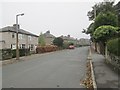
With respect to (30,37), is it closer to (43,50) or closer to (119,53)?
(43,50)

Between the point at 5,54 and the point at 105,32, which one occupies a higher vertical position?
the point at 105,32

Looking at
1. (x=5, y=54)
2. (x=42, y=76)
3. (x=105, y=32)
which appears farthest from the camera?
(x=5, y=54)

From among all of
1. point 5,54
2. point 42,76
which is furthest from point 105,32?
point 5,54

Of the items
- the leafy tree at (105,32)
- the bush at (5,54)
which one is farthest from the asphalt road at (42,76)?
the bush at (5,54)

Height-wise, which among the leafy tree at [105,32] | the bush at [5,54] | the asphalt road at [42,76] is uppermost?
the leafy tree at [105,32]

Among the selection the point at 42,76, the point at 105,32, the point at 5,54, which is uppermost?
the point at 105,32

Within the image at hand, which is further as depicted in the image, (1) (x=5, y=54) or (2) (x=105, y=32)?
(1) (x=5, y=54)

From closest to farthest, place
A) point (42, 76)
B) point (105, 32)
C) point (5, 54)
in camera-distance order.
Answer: point (42, 76)
point (105, 32)
point (5, 54)

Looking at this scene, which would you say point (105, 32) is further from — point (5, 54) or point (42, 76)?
point (5, 54)

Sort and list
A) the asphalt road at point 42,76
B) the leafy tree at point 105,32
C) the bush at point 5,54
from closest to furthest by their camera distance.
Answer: the asphalt road at point 42,76 → the leafy tree at point 105,32 → the bush at point 5,54

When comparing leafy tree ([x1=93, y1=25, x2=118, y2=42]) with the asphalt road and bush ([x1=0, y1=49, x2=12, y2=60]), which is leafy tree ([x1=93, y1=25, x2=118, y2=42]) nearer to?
the asphalt road

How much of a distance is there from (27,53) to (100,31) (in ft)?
69.2

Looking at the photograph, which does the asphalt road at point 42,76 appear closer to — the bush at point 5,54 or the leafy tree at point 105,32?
the leafy tree at point 105,32

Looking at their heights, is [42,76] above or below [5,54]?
below
